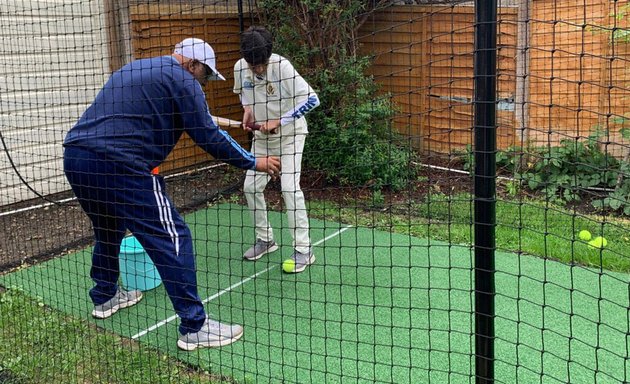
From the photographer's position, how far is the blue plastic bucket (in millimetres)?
3725

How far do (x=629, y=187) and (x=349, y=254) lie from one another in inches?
112

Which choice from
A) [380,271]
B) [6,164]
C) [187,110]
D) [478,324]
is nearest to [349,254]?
[380,271]

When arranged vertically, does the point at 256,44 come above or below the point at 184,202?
above

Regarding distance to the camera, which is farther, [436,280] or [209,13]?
[209,13]

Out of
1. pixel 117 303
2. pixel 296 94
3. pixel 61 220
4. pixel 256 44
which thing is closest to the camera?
pixel 117 303

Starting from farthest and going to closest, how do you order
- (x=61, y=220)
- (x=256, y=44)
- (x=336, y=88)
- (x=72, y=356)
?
(x=336, y=88) < (x=61, y=220) < (x=256, y=44) < (x=72, y=356)

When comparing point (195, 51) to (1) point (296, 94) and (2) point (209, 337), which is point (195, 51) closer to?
(1) point (296, 94)

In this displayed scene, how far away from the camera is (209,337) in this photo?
3205 millimetres

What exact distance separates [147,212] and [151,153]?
0.99 feet

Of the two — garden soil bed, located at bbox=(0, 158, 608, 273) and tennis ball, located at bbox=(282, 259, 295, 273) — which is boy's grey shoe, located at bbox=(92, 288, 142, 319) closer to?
tennis ball, located at bbox=(282, 259, 295, 273)

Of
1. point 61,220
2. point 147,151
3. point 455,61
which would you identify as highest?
point 455,61

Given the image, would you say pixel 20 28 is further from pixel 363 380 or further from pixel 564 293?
pixel 564 293

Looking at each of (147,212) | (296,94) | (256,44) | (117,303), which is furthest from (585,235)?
(117,303)

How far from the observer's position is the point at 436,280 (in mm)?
4035
